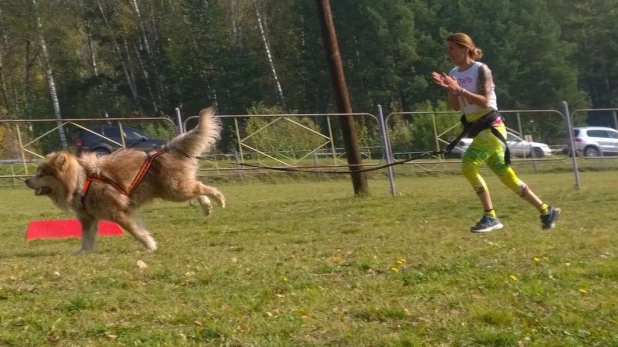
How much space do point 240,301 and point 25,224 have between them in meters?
8.84

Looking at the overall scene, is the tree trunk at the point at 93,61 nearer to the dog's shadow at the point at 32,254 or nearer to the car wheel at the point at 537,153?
the car wheel at the point at 537,153

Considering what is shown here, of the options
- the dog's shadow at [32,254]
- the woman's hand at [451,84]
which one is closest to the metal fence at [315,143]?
the dog's shadow at [32,254]

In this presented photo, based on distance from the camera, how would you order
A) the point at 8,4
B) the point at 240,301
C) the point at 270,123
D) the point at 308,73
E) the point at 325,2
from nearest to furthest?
the point at 240,301, the point at 325,2, the point at 270,123, the point at 8,4, the point at 308,73

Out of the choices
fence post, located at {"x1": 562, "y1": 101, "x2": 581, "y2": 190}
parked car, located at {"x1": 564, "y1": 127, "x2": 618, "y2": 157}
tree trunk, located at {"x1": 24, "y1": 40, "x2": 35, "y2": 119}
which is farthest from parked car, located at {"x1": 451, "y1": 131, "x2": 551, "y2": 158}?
tree trunk, located at {"x1": 24, "y1": 40, "x2": 35, "y2": 119}

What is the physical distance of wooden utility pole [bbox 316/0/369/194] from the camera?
1650 centimetres

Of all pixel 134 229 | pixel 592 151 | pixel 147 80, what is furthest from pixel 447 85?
pixel 147 80

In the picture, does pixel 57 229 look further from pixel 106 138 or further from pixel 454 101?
pixel 106 138

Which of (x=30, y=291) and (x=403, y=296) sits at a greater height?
(x=30, y=291)

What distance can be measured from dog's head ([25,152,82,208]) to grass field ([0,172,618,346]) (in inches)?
25.5

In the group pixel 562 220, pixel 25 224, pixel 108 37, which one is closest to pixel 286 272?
pixel 562 220

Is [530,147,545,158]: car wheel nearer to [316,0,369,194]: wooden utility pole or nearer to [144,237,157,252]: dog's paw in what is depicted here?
[316,0,369,194]: wooden utility pole

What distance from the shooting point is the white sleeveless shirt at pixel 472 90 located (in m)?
8.10

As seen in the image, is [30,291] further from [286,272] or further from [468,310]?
[468,310]

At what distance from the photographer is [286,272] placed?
6.09 meters
